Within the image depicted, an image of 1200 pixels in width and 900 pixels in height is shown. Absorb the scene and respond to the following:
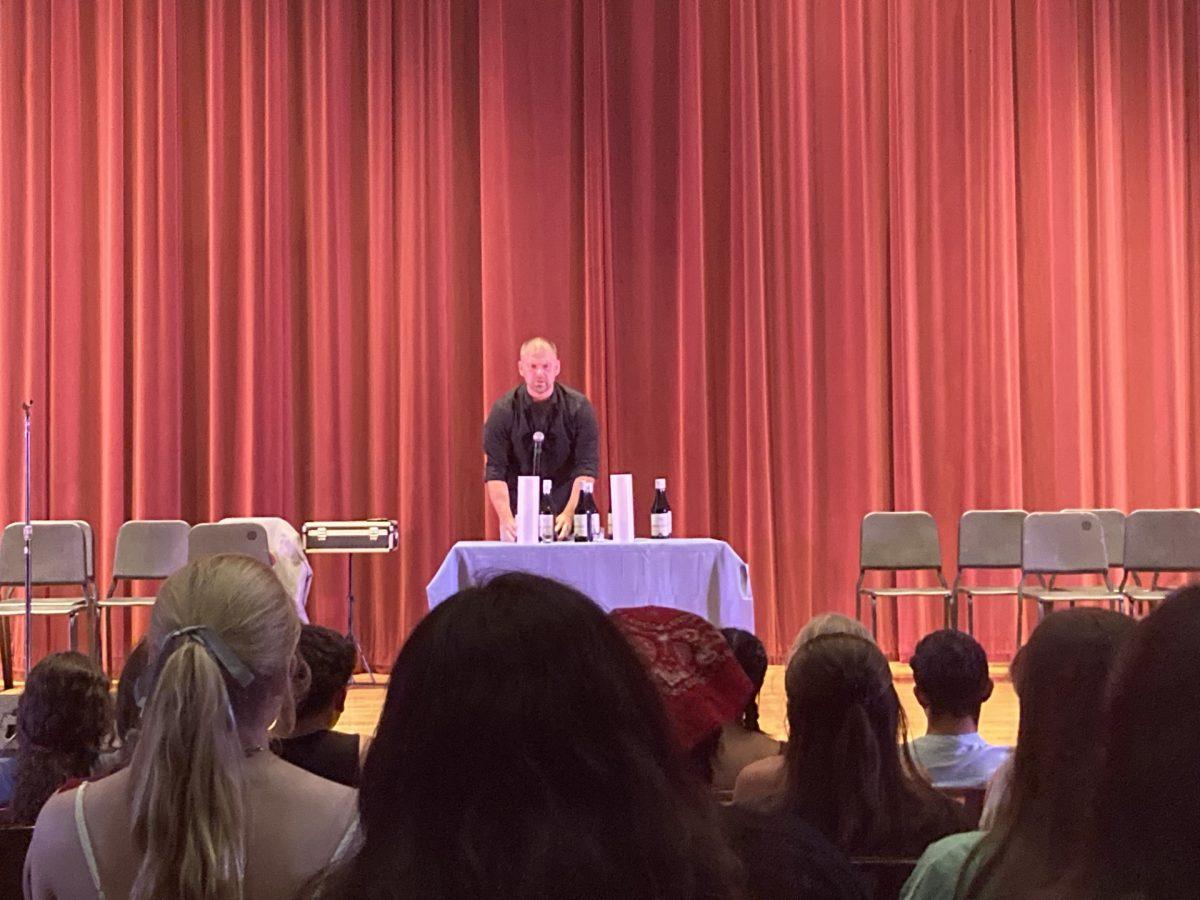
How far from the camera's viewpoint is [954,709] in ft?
9.10

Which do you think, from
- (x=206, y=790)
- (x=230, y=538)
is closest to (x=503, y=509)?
(x=230, y=538)

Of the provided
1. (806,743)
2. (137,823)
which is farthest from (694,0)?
(137,823)

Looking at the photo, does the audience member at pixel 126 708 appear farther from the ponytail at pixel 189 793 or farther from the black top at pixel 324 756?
the ponytail at pixel 189 793

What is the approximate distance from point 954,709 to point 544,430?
12.3 feet

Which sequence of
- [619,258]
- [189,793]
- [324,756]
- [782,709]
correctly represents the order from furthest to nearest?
[619,258]
[782,709]
[324,756]
[189,793]

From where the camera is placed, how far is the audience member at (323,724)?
2592 millimetres

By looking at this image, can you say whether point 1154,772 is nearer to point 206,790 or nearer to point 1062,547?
point 206,790

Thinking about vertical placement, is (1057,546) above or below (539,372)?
below

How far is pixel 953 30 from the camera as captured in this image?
26.8ft

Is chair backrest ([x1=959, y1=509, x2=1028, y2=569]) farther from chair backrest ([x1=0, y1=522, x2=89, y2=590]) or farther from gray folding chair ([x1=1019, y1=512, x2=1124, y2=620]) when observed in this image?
chair backrest ([x1=0, y1=522, x2=89, y2=590])

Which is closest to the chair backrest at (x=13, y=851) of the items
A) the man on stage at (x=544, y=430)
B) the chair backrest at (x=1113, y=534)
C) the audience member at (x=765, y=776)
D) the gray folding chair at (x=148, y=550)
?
the audience member at (x=765, y=776)

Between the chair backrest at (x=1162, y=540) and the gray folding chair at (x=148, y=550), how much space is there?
15.0ft

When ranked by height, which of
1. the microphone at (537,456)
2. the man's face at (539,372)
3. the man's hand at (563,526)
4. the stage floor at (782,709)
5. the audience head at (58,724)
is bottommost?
the stage floor at (782,709)

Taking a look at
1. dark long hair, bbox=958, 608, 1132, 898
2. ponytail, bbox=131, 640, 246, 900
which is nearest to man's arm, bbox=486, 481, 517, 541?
ponytail, bbox=131, 640, 246, 900
